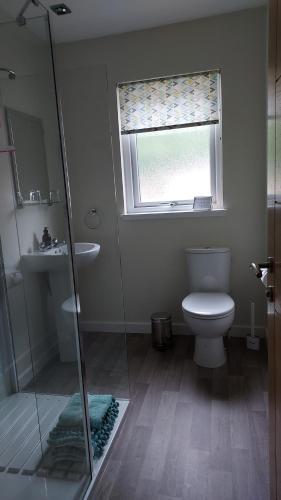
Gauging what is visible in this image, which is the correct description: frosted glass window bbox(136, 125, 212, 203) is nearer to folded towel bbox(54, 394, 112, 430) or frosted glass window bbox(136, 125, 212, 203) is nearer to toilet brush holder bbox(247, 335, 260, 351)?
toilet brush holder bbox(247, 335, 260, 351)

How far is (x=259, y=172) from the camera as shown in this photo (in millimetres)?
2607

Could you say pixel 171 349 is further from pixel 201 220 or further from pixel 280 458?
pixel 280 458

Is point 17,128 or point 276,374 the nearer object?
point 276,374

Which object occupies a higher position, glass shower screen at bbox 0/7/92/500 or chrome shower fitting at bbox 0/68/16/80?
chrome shower fitting at bbox 0/68/16/80

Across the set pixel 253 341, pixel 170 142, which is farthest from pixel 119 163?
pixel 253 341

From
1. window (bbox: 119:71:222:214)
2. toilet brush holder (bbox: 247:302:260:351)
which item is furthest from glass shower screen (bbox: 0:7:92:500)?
toilet brush holder (bbox: 247:302:260:351)

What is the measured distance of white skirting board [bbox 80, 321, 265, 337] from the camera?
2.59 metres

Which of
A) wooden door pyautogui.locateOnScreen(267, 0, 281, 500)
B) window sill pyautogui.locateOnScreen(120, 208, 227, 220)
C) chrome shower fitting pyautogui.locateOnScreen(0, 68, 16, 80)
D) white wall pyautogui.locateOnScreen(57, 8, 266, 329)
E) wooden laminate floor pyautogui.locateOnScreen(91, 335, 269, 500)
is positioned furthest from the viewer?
window sill pyautogui.locateOnScreen(120, 208, 227, 220)

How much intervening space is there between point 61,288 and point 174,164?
5.14ft

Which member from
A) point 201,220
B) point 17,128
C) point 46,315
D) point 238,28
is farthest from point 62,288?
point 238,28

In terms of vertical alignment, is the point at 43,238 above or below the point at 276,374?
above

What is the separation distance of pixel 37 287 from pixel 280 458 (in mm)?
1390

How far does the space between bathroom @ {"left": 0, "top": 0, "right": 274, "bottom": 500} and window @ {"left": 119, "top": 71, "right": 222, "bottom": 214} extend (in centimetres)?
1

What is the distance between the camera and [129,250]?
9.74 feet
